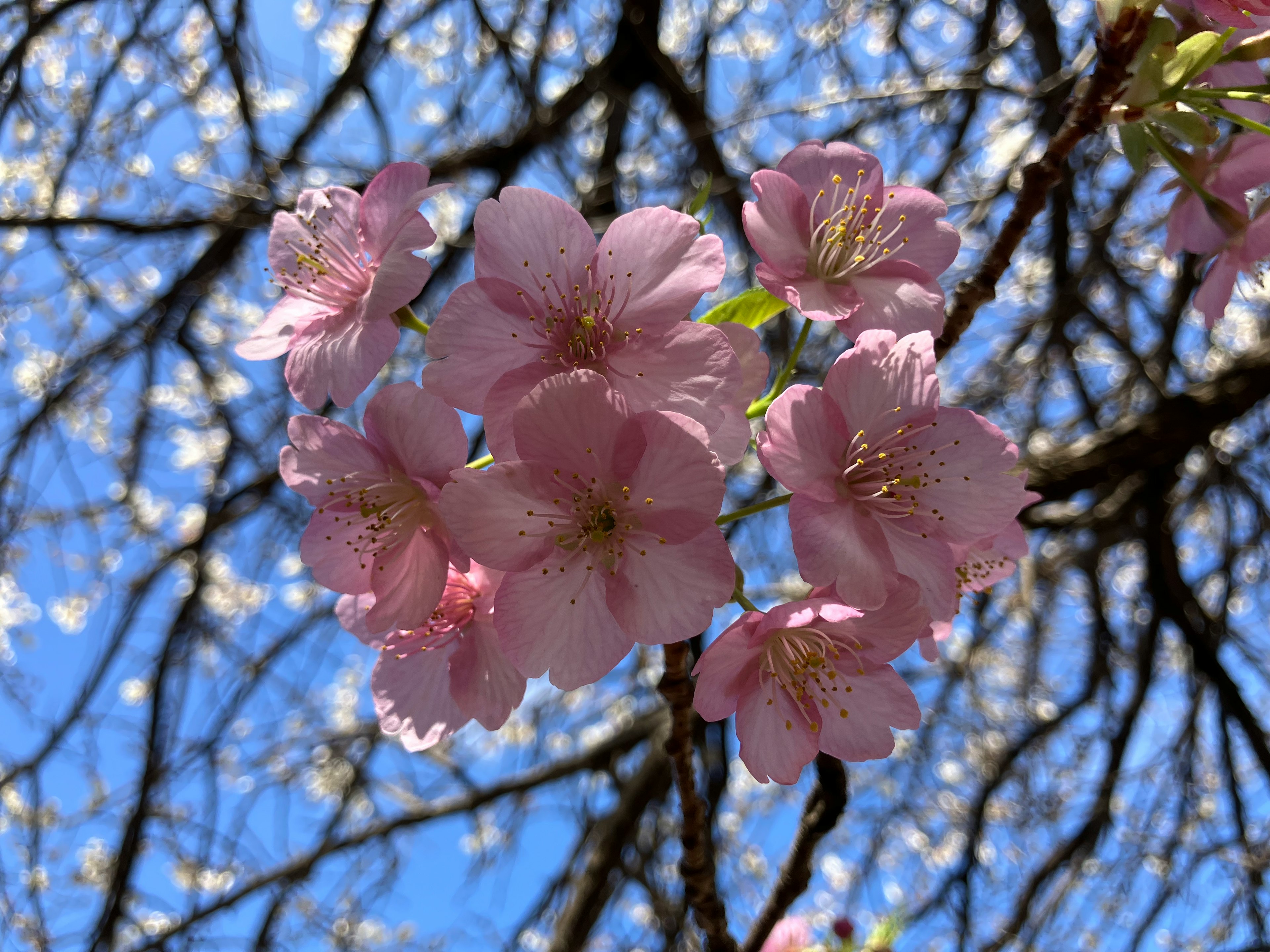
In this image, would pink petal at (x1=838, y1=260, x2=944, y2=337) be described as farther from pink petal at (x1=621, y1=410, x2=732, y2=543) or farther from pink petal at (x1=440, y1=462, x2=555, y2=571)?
pink petal at (x1=440, y1=462, x2=555, y2=571)

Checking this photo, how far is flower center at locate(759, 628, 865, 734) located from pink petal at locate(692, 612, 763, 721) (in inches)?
1.3

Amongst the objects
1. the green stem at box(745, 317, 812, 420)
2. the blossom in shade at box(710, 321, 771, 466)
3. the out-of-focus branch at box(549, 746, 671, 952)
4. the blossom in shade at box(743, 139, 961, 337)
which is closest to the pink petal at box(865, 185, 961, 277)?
the blossom in shade at box(743, 139, 961, 337)

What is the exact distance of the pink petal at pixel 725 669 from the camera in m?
0.88

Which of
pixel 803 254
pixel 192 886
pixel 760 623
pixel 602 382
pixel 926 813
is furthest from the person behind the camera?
pixel 926 813

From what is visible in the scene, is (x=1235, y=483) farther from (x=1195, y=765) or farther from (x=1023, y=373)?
(x=1195, y=765)

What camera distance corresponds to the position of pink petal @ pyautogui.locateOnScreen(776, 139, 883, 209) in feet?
3.54

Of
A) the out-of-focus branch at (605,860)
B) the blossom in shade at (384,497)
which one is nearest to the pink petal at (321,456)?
the blossom in shade at (384,497)

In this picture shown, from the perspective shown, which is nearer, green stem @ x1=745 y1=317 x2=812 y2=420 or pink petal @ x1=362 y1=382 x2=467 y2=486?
pink petal @ x1=362 y1=382 x2=467 y2=486

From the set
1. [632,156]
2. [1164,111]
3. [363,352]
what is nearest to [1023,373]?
[632,156]

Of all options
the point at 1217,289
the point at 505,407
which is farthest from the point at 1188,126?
the point at 505,407

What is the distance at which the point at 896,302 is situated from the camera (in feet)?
3.16

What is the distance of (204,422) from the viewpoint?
332 centimetres

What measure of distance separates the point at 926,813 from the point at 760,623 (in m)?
3.73

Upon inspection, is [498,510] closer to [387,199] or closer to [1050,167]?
[387,199]
